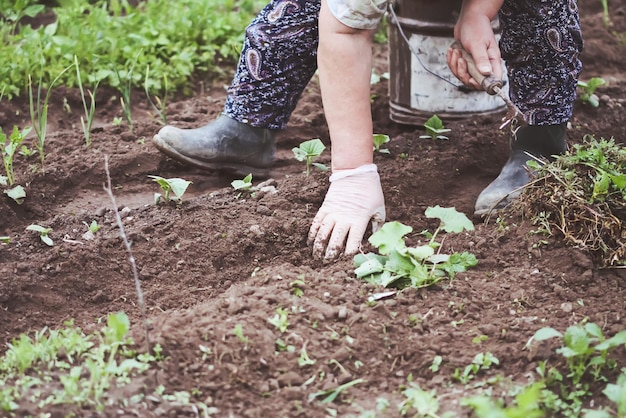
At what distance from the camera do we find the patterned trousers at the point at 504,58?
8.75ft

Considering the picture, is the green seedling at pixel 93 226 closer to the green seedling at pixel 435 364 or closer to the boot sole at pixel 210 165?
the boot sole at pixel 210 165

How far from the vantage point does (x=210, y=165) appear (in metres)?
3.03

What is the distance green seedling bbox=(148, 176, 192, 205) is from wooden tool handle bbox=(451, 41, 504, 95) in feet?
2.85

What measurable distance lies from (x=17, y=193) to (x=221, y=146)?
651 millimetres

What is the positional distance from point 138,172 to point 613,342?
1.78 metres

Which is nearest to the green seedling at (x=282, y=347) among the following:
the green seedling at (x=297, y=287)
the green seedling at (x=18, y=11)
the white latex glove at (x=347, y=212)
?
the green seedling at (x=297, y=287)

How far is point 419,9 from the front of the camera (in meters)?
3.16

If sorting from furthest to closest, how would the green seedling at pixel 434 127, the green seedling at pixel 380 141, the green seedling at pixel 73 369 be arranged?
1. the green seedling at pixel 434 127
2. the green seedling at pixel 380 141
3. the green seedling at pixel 73 369

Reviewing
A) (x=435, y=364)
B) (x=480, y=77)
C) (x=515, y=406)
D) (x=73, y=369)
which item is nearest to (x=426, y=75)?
(x=480, y=77)

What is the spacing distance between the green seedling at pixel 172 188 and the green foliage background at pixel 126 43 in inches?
34.9

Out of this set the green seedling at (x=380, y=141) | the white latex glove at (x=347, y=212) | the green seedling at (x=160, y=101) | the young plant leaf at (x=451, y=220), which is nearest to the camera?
the young plant leaf at (x=451, y=220)

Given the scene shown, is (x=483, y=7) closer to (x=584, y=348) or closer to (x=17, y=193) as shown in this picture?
(x=584, y=348)

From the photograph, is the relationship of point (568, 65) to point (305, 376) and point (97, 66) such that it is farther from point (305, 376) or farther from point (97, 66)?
point (97, 66)

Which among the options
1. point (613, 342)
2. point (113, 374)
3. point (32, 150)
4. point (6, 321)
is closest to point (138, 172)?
point (32, 150)
